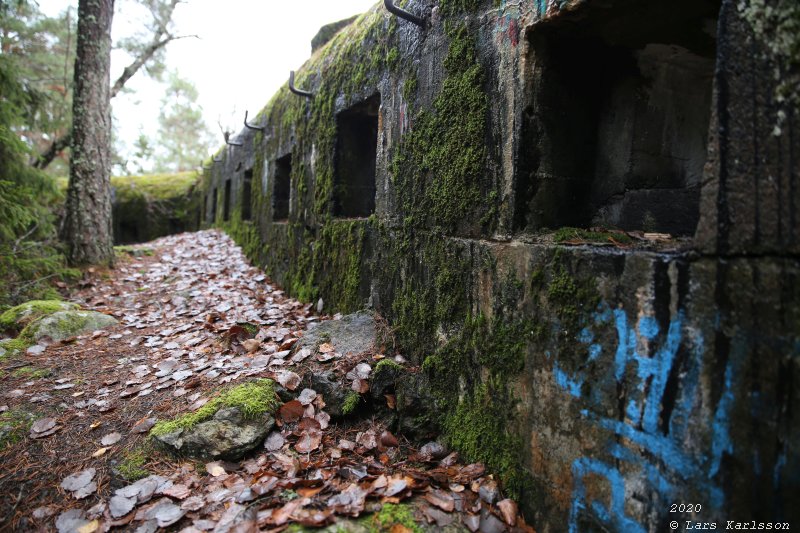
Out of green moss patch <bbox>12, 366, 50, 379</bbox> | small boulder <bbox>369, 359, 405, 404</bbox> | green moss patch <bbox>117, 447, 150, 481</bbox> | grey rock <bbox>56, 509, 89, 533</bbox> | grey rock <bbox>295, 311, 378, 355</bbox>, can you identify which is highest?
grey rock <bbox>295, 311, 378, 355</bbox>

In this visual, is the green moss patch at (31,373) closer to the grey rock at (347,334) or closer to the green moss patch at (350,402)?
the grey rock at (347,334)

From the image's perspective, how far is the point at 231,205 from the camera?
9.91 metres

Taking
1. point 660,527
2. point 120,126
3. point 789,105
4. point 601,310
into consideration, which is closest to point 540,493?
point 660,527

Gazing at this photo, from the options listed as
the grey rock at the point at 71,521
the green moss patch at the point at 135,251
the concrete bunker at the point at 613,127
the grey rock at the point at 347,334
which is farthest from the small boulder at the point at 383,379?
the green moss patch at the point at 135,251

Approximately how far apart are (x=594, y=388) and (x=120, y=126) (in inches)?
1025

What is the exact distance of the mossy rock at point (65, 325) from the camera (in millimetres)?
4285

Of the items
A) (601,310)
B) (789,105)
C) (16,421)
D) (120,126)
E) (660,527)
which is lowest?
(16,421)

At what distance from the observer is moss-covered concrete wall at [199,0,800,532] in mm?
1294

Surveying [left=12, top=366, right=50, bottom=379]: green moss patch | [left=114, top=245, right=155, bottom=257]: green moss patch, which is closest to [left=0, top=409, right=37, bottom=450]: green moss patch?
[left=12, top=366, right=50, bottom=379]: green moss patch

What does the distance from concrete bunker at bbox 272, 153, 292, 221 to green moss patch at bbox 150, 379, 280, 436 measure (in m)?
4.13

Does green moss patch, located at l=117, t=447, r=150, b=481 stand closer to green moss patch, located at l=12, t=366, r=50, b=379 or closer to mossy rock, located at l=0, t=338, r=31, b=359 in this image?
green moss patch, located at l=12, t=366, r=50, b=379

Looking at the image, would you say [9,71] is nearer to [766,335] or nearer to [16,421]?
[16,421]

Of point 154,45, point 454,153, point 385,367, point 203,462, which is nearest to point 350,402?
point 385,367

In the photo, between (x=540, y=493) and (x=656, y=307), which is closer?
(x=656, y=307)
